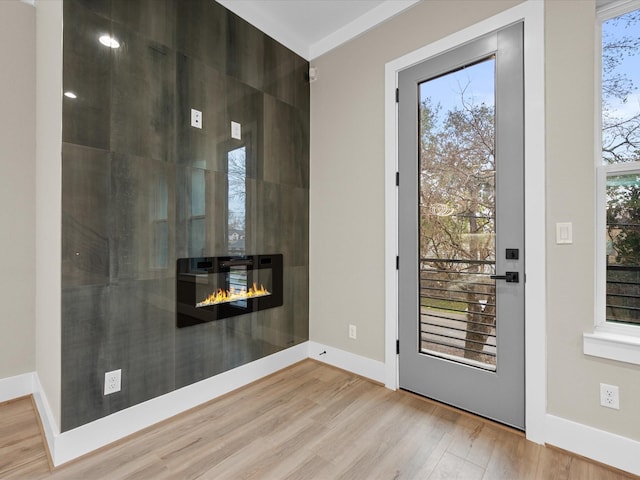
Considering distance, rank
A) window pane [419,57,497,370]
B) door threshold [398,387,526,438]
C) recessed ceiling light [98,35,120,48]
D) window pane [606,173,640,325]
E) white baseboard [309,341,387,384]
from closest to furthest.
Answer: window pane [606,173,640,325], recessed ceiling light [98,35,120,48], door threshold [398,387,526,438], window pane [419,57,497,370], white baseboard [309,341,387,384]

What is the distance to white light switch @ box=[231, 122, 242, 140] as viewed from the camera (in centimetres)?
252

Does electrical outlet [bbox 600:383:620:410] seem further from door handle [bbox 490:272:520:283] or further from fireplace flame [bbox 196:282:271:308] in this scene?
fireplace flame [bbox 196:282:271:308]

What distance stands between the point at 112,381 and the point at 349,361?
1803 millimetres

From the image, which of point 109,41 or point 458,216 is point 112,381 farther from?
point 458,216

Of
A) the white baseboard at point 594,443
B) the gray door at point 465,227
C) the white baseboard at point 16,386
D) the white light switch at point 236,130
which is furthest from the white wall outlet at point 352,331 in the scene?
the white baseboard at point 16,386

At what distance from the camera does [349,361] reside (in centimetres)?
288

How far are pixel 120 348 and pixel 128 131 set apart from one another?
1.30m

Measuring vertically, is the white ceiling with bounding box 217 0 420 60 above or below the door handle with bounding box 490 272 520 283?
above

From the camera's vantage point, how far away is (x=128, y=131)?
1.93 meters

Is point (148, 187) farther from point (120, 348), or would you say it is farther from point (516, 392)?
point (516, 392)

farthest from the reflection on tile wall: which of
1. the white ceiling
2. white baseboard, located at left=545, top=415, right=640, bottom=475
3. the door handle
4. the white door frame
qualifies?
white baseboard, located at left=545, top=415, right=640, bottom=475

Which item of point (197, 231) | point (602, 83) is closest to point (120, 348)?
point (197, 231)

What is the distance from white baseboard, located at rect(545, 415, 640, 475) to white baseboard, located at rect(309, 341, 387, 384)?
3.71ft

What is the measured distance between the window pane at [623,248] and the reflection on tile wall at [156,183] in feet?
7.49
